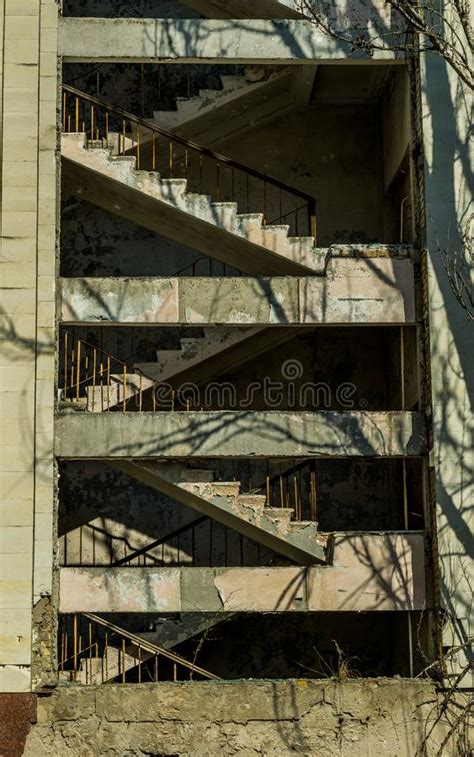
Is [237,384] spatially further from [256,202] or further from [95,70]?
[95,70]

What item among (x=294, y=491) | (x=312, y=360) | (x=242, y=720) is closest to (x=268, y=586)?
(x=242, y=720)

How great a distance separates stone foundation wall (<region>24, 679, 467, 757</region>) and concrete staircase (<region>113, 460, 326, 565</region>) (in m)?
1.88

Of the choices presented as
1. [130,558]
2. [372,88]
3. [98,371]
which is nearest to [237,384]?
[98,371]

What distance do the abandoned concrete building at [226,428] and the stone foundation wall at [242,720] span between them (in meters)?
0.03

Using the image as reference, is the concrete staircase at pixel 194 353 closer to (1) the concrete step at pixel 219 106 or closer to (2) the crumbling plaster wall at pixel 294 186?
(2) the crumbling plaster wall at pixel 294 186

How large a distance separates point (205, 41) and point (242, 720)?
29.8ft

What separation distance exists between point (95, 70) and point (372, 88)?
188 inches

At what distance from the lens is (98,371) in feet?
66.5

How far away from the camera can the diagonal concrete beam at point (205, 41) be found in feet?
56.0

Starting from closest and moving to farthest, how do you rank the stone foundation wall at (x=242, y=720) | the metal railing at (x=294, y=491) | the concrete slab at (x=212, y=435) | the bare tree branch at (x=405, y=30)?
1. the stone foundation wall at (x=242, y=720)
2. the concrete slab at (x=212, y=435)
3. the bare tree branch at (x=405, y=30)
4. the metal railing at (x=294, y=491)

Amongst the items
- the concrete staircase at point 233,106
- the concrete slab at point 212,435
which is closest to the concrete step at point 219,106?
the concrete staircase at point 233,106

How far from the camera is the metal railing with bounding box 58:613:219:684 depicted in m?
16.7
